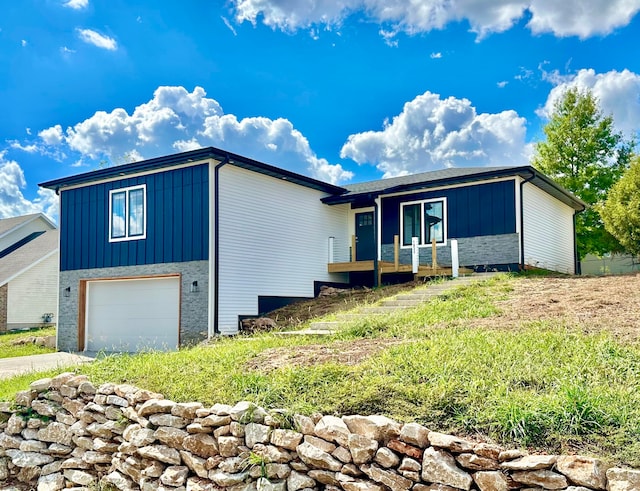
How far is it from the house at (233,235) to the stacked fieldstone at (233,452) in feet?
15.3

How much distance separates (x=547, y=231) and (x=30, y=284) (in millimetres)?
18303

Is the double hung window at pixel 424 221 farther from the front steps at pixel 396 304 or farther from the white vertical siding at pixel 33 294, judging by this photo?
the white vertical siding at pixel 33 294

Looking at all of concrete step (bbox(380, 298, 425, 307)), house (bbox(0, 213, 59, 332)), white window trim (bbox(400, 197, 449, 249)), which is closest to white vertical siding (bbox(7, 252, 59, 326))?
house (bbox(0, 213, 59, 332))

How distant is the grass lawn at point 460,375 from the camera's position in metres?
3.70

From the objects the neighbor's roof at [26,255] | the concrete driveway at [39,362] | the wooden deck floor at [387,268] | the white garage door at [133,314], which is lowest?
the concrete driveway at [39,362]

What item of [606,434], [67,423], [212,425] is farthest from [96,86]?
[606,434]

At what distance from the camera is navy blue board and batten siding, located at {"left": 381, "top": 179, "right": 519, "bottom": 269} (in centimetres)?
1373

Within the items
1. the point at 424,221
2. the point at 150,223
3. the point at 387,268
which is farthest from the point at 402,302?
the point at 150,223

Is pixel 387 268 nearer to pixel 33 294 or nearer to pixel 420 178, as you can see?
pixel 420 178

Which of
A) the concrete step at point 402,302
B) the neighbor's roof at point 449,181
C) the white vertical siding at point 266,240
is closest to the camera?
the concrete step at point 402,302

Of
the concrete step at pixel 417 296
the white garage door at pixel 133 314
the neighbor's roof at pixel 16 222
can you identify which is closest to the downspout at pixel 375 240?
the concrete step at pixel 417 296

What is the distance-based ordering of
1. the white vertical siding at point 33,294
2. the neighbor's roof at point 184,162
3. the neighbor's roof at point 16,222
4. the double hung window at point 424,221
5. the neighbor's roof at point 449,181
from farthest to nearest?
the neighbor's roof at point 16,222 → the white vertical siding at point 33,294 → the double hung window at point 424,221 → the neighbor's roof at point 449,181 → the neighbor's roof at point 184,162

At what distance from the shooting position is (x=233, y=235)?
39.8ft

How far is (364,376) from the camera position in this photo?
4.89 meters
